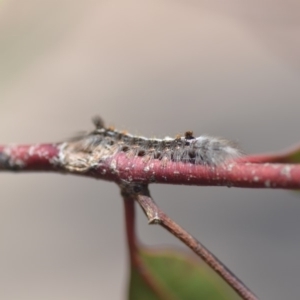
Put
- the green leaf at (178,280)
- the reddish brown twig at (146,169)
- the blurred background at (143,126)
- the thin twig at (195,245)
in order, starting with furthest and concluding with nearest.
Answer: the blurred background at (143,126), the green leaf at (178,280), the thin twig at (195,245), the reddish brown twig at (146,169)

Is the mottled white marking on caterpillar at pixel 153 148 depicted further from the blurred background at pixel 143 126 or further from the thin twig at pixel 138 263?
the blurred background at pixel 143 126

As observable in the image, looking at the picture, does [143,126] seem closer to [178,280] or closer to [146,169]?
[178,280]

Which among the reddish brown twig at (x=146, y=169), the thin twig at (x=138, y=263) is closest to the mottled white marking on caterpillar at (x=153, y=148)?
the reddish brown twig at (x=146, y=169)

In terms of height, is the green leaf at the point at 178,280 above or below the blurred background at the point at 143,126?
below

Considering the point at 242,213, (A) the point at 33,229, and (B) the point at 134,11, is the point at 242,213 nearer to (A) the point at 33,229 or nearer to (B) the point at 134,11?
(A) the point at 33,229

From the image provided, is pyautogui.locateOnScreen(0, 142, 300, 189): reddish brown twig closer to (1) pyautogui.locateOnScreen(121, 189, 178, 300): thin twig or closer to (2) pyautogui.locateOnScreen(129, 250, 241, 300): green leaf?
(1) pyautogui.locateOnScreen(121, 189, 178, 300): thin twig

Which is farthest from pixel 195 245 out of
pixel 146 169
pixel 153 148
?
pixel 153 148
